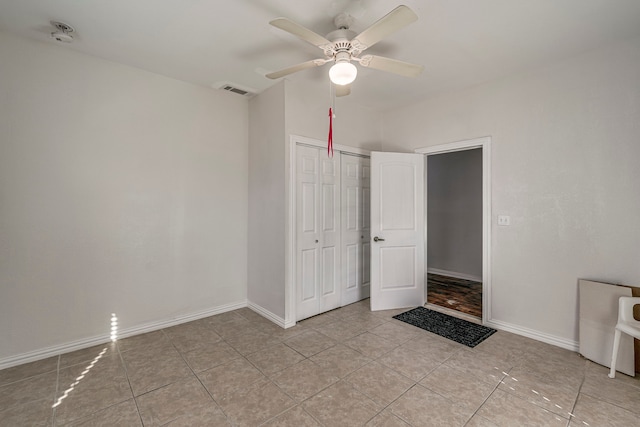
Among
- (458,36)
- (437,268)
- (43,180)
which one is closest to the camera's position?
(458,36)

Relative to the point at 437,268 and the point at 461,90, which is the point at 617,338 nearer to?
the point at 461,90

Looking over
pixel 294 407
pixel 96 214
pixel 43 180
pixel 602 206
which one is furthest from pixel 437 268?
pixel 43 180

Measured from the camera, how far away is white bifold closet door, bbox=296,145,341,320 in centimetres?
333

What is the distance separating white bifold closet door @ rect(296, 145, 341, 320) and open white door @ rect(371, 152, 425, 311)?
491mm

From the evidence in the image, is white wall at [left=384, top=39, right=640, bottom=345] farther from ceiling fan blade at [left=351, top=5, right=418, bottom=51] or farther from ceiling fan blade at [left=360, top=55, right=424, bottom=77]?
ceiling fan blade at [left=351, top=5, right=418, bottom=51]

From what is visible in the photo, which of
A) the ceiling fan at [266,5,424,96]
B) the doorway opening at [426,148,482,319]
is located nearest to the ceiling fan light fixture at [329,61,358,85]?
the ceiling fan at [266,5,424,96]

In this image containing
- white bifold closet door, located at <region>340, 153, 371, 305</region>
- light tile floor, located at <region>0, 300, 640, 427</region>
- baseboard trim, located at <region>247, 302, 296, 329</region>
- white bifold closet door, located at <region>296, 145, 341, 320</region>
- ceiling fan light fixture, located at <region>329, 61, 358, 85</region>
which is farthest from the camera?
white bifold closet door, located at <region>340, 153, 371, 305</region>

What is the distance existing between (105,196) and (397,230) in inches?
130

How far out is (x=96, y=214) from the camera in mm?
2770

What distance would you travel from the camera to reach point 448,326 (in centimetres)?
318

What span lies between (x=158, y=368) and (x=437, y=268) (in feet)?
16.3

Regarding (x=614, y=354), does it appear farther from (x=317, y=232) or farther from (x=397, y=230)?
(x=317, y=232)

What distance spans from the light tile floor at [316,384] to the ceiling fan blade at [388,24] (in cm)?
240

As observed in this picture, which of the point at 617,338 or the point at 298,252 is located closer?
the point at 617,338
